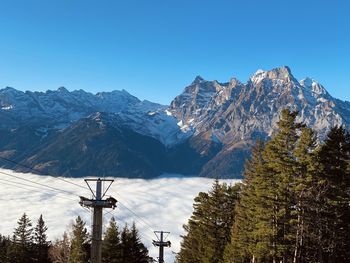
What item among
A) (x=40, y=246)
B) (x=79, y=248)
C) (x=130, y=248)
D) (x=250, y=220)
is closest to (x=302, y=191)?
(x=250, y=220)

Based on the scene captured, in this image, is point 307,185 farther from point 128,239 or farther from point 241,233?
point 128,239

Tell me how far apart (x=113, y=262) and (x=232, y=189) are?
2087 centimetres

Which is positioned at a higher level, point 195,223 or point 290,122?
point 290,122

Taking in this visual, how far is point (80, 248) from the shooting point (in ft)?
258

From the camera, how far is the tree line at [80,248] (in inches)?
2862

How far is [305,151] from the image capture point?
140 feet

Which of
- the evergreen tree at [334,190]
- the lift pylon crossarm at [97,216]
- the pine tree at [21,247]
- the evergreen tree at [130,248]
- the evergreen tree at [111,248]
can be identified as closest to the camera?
the lift pylon crossarm at [97,216]

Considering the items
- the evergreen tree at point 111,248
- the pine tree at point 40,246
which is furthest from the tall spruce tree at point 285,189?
the pine tree at point 40,246

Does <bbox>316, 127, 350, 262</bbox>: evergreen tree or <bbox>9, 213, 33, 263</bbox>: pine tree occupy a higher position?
<bbox>316, 127, 350, 262</bbox>: evergreen tree

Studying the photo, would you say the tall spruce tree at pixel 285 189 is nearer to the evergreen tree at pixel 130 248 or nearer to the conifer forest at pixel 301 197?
the conifer forest at pixel 301 197

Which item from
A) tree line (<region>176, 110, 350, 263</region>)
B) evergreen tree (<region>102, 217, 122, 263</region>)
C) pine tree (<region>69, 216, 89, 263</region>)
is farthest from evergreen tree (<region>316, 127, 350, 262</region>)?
pine tree (<region>69, 216, 89, 263</region>)

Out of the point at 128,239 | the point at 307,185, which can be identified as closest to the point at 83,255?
the point at 128,239

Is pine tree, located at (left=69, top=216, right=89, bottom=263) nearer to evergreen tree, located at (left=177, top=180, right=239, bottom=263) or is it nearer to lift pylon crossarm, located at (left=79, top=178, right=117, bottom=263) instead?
evergreen tree, located at (left=177, top=180, right=239, bottom=263)

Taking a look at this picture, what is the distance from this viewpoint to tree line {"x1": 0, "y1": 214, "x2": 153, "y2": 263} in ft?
238
